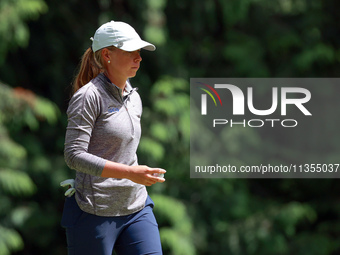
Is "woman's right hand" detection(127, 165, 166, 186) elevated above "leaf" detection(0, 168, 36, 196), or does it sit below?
below

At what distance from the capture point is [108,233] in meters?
2.06

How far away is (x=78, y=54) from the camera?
239 inches

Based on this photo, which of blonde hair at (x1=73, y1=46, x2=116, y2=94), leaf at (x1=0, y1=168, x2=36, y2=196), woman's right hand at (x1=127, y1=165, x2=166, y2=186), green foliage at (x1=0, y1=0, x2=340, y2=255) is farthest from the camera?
green foliage at (x1=0, y1=0, x2=340, y2=255)

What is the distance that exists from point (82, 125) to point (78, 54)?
13.8 feet

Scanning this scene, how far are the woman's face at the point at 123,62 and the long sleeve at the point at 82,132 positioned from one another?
147 mm

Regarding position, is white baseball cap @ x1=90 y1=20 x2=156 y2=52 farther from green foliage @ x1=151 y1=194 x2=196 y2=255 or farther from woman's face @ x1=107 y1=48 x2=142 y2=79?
green foliage @ x1=151 y1=194 x2=196 y2=255

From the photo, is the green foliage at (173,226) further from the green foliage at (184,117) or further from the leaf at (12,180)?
the leaf at (12,180)

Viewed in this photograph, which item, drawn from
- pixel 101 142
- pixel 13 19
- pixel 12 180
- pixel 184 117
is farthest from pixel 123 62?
pixel 184 117

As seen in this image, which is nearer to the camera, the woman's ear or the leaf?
the woman's ear

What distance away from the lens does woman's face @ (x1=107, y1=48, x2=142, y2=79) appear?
2096 mm

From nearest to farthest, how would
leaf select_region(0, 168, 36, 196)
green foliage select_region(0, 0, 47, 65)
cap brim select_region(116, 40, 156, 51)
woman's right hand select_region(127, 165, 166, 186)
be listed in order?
woman's right hand select_region(127, 165, 166, 186), cap brim select_region(116, 40, 156, 51), green foliage select_region(0, 0, 47, 65), leaf select_region(0, 168, 36, 196)

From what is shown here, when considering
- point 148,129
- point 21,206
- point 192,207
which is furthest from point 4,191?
point 192,207

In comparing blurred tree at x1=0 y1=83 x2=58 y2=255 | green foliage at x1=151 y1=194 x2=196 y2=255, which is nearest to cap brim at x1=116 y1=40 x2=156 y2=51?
blurred tree at x1=0 y1=83 x2=58 y2=255

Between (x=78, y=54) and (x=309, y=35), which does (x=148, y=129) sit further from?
(x=309, y=35)
